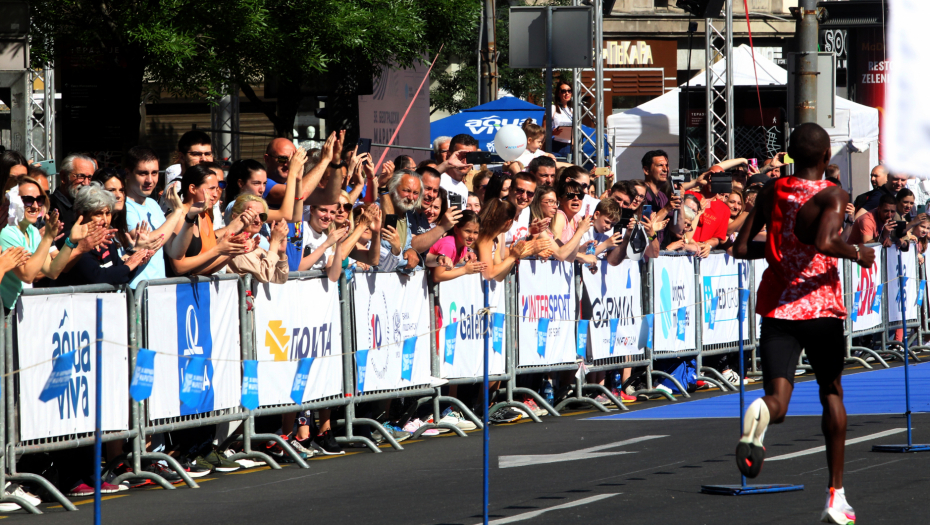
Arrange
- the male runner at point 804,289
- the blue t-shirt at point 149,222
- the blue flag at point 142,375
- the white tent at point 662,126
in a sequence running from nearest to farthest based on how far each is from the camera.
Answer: the male runner at point 804,289, the blue flag at point 142,375, the blue t-shirt at point 149,222, the white tent at point 662,126

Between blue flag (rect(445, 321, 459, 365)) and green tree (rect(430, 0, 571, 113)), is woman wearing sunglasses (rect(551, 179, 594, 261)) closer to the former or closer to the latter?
blue flag (rect(445, 321, 459, 365))

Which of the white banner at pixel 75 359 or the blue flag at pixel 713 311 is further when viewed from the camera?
the blue flag at pixel 713 311

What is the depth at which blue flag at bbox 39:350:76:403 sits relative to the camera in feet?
26.7

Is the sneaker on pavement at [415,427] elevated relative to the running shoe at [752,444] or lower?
lower

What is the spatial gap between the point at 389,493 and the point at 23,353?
2.30 m

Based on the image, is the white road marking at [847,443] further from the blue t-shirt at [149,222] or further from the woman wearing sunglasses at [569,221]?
the blue t-shirt at [149,222]

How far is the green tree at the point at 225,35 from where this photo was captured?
17.7 meters

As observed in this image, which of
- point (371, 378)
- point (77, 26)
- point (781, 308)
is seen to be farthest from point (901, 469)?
point (77, 26)

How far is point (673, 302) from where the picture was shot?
553 inches

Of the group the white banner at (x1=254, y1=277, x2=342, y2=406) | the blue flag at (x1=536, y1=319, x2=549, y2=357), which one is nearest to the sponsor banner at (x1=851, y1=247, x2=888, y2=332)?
the blue flag at (x1=536, y1=319, x2=549, y2=357)

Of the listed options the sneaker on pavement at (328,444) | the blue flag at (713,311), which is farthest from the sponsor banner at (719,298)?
the sneaker on pavement at (328,444)

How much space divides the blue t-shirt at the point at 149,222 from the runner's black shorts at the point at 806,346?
13.5 ft

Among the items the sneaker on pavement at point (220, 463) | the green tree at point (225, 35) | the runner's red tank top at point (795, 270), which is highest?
the green tree at point (225, 35)

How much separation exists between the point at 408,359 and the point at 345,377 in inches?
27.5
